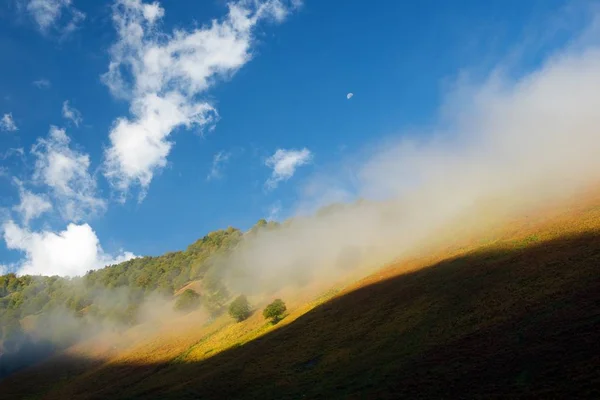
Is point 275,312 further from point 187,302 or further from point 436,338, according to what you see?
point 187,302

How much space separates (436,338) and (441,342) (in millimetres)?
1473

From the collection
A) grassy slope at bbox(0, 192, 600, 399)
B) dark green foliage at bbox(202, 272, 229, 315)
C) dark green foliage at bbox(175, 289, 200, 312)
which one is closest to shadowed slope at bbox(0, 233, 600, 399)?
grassy slope at bbox(0, 192, 600, 399)

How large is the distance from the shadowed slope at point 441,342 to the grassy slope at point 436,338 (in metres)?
0.16

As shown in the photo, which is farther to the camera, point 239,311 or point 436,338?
point 239,311

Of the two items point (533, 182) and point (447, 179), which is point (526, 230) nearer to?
point (533, 182)

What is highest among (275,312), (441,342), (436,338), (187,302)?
(187,302)

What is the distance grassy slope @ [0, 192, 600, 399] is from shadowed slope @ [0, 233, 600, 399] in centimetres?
16

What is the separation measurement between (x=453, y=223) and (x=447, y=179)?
94.5 meters

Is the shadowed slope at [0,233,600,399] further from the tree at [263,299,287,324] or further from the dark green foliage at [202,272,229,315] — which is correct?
the dark green foliage at [202,272,229,315]

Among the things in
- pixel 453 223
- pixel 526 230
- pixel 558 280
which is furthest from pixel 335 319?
pixel 453 223

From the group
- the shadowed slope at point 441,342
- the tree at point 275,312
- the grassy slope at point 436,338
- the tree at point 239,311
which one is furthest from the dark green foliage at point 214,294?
the shadowed slope at point 441,342

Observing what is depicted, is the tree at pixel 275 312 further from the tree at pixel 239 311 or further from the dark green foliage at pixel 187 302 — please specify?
the dark green foliage at pixel 187 302

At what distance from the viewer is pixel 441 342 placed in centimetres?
3934

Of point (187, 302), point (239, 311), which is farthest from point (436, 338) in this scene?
point (187, 302)
